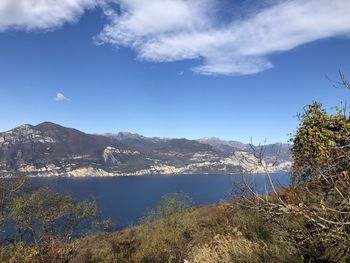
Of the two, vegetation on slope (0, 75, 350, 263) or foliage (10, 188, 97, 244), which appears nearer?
vegetation on slope (0, 75, 350, 263)

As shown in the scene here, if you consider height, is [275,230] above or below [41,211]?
above

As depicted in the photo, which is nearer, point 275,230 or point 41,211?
point 275,230

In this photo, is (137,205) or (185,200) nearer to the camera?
(185,200)

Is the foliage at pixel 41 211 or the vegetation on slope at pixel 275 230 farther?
the foliage at pixel 41 211

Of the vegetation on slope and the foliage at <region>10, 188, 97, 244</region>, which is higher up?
the vegetation on slope

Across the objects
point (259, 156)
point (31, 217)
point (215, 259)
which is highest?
point (259, 156)

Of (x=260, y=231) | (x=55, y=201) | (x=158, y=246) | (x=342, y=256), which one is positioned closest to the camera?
(x=342, y=256)

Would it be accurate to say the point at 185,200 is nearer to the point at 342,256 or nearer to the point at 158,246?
the point at 158,246

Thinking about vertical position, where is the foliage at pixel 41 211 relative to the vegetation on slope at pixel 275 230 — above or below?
below

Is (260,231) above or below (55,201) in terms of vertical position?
above

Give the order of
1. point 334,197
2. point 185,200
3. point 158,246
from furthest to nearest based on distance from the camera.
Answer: point 185,200
point 158,246
point 334,197

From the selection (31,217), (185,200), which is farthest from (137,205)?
(31,217)
